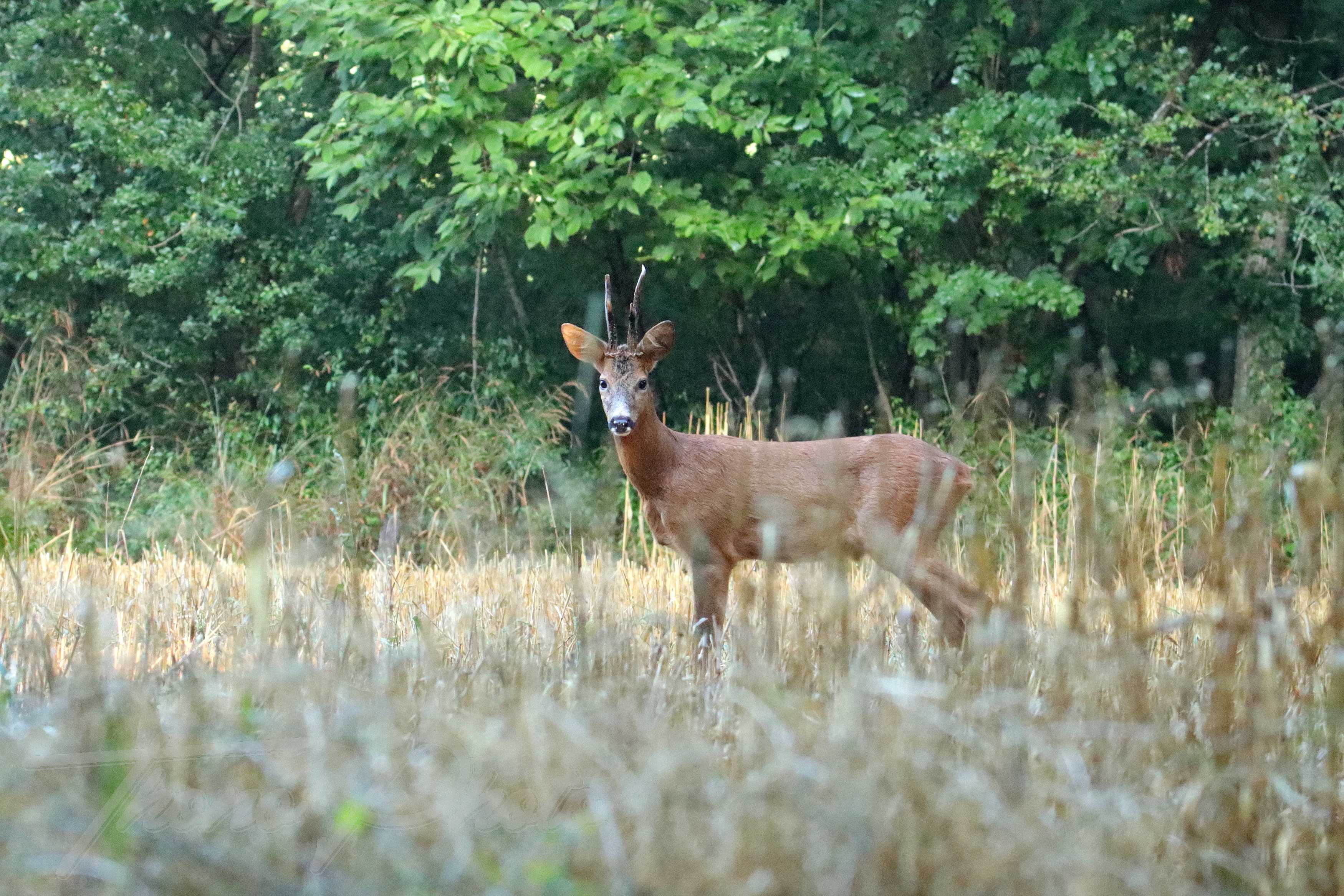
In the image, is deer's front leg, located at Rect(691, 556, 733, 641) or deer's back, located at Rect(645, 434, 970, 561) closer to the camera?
deer's front leg, located at Rect(691, 556, 733, 641)

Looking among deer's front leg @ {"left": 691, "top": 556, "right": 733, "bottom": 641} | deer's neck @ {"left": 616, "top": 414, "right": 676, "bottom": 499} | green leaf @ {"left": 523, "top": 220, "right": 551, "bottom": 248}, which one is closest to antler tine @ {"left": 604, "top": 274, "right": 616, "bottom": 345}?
deer's neck @ {"left": 616, "top": 414, "right": 676, "bottom": 499}

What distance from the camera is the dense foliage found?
11.0m

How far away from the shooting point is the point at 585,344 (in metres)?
6.54

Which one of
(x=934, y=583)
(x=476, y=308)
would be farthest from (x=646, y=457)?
(x=476, y=308)

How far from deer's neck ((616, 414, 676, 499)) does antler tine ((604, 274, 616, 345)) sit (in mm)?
362

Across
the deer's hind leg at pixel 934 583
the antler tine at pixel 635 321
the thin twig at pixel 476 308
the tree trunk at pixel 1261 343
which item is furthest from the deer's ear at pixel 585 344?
the tree trunk at pixel 1261 343

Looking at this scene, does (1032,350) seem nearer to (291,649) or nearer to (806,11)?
(806,11)

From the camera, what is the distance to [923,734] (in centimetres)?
246

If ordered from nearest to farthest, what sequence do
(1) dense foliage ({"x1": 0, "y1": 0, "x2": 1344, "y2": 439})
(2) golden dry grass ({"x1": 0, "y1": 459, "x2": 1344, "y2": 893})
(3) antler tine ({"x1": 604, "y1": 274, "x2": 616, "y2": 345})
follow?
(2) golden dry grass ({"x1": 0, "y1": 459, "x2": 1344, "y2": 893}), (3) antler tine ({"x1": 604, "y1": 274, "x2": 616, "y2": 345}), (1) dense foliage ({"x1": 0, "y1": 0, "x2": 1344, "y2": 439})

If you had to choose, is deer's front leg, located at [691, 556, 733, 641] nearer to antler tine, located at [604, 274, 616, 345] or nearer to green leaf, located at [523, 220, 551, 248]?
antler tine, located at [604, 274, 616, 345]

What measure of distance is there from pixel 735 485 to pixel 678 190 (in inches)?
210

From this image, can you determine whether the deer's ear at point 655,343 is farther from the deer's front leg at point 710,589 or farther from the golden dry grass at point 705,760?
the golden dry grass at point 705,760

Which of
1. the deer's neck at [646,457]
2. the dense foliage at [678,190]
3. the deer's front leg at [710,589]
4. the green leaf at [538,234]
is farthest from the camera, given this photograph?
the dense foliage at [678,190]

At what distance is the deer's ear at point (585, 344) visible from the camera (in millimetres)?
6523
